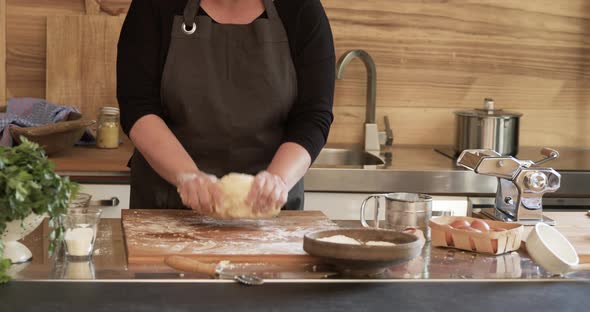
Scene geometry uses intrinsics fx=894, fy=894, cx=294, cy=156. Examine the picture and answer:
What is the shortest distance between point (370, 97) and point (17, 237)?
6.42 ft

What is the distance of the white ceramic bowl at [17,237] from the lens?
147 centimetres

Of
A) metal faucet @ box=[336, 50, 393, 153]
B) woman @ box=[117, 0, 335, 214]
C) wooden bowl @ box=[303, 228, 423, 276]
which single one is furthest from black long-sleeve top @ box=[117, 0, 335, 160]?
metal faucet @ box=[336, 50, 393, 153]

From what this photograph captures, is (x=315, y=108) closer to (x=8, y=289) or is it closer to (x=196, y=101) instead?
(x=196, y=101)

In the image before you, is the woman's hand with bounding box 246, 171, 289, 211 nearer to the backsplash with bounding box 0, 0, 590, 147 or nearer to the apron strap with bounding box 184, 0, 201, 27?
the apron strap with bounding box 184, 0, 201, 27

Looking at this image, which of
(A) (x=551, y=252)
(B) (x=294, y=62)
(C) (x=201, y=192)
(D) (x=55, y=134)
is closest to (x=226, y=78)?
(B) (x=294, y=62)

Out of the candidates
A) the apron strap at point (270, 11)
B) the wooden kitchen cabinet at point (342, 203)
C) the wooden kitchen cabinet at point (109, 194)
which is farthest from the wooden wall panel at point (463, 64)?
the apron strap at point (270, 11)

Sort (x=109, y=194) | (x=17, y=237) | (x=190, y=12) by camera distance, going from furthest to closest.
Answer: (x=109, y=194)
(x=190, y=12)
(x=17, y=237)

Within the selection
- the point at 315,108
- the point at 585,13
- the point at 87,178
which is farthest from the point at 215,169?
the point at 585,13

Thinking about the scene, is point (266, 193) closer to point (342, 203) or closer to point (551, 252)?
point (551, 252)

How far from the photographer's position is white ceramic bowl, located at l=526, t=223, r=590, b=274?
1563 millimetres

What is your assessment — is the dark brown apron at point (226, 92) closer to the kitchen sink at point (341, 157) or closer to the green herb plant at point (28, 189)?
the green herb plant at point (28, 189)

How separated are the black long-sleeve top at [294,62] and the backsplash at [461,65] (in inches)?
46.5

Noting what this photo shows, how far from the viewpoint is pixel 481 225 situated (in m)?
1.73

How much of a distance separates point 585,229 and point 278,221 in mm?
677
